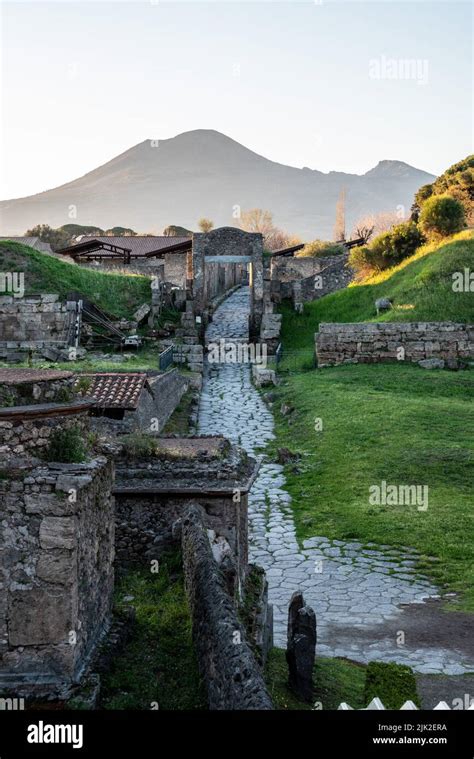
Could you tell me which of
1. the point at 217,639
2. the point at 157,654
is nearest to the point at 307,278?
the point at 157,654

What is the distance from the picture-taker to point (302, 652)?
8.48 metres

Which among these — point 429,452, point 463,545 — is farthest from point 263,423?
point 463,545

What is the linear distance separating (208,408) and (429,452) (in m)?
8.48

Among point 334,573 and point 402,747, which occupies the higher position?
point 402,747

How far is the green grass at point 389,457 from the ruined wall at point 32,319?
8.70 m

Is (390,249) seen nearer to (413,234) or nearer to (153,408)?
(413,234)

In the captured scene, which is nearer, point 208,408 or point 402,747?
point 402,747

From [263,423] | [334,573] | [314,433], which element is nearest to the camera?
[334,573]

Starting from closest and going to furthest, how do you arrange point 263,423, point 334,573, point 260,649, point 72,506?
point 72,506 < point 260,649 < point 334,573 < point 263,423

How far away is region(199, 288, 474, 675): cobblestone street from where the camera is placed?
9969 mm

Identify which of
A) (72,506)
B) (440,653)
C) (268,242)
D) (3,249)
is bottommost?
(440,653)

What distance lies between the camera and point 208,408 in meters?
24.2

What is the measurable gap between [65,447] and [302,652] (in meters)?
3.43

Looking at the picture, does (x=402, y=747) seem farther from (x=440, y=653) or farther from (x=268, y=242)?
(x=268, y=242)
